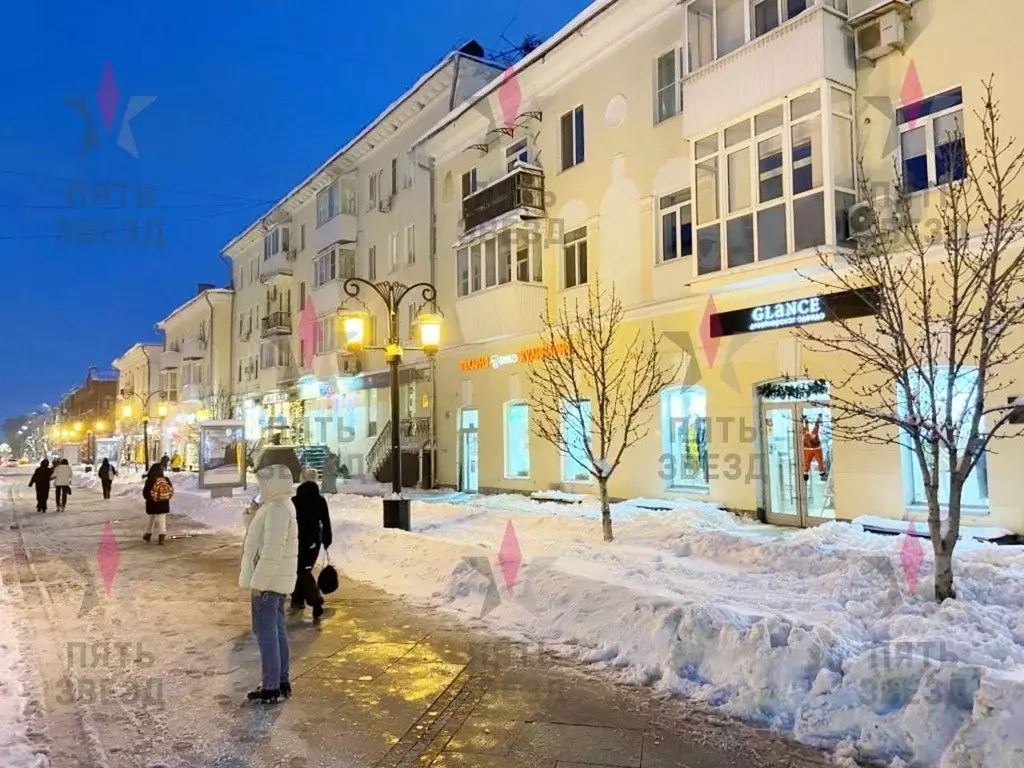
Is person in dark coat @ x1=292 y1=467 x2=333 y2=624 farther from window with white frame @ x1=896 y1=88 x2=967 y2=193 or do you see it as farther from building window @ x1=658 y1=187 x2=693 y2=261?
window with white frame @ x1=896 y1=88 x2=967 y2=193

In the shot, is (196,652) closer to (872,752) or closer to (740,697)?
(740,697)

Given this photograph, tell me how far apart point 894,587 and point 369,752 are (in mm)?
5386

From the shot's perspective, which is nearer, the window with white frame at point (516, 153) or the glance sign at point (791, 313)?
the glance sign at point (791, 313)

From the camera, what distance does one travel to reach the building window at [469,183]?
2234cm

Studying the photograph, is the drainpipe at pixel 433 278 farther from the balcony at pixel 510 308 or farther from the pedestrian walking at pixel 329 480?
the balcony at pixel 510 308

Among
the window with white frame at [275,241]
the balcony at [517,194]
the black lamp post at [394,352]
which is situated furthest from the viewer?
the window with white frame at [275,241]

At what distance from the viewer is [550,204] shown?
62.8ft

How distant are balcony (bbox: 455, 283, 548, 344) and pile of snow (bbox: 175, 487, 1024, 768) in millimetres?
7192

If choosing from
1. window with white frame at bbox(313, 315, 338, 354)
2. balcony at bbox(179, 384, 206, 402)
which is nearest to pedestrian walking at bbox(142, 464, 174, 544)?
window with white frame at bbox(313, 315, 338, 354)

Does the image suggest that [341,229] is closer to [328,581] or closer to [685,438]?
[685,438]

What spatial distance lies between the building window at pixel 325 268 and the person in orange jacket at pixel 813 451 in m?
20.9

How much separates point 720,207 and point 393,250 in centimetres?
1603

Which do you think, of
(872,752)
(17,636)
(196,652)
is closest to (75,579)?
(17,636)

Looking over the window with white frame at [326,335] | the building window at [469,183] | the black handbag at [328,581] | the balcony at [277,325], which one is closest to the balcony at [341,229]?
the window with white frame at [326,335]
